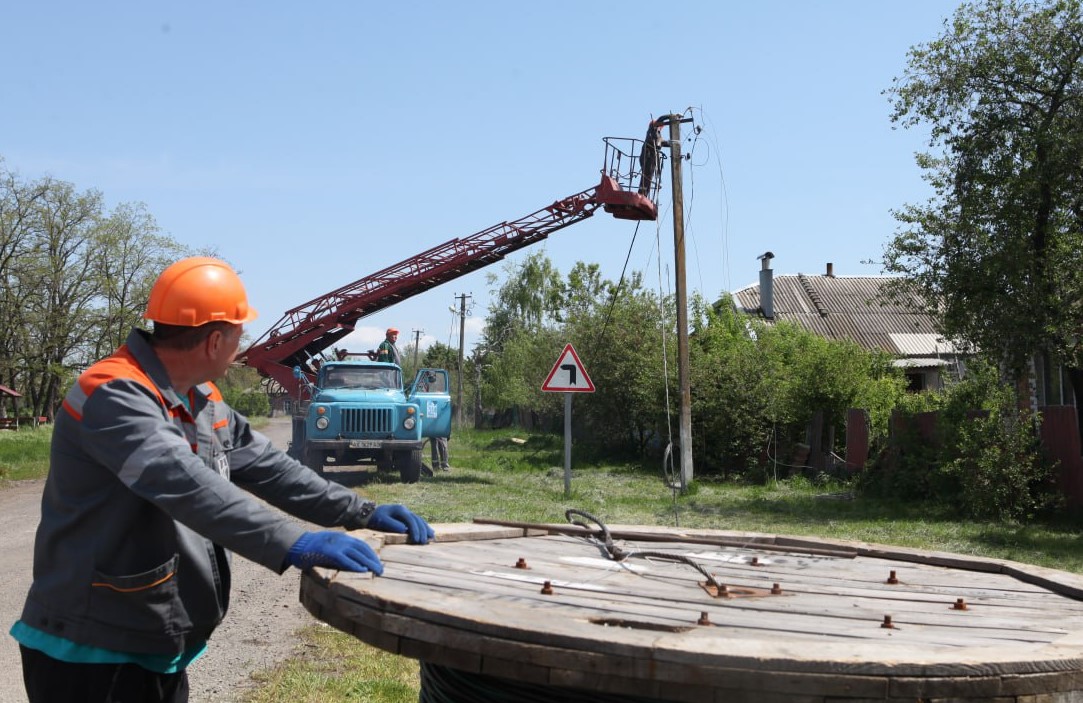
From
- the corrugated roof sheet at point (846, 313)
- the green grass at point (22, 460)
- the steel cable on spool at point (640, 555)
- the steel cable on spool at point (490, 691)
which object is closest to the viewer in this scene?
the steel cable on spool at point (490, 691)

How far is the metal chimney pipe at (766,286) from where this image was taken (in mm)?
34938

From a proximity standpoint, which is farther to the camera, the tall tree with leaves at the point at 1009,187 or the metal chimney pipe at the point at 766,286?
the metal chimney pipe at the point at 766,286

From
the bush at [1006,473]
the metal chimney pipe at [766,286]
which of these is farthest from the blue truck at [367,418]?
the metal chimney pipe at [766,286]

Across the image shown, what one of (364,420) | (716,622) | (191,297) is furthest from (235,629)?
(364,420)

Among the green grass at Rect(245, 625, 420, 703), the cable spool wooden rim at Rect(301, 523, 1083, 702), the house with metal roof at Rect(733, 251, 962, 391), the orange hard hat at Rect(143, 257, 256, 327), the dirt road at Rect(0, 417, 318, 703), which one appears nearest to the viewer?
the cable spool wooden rim at Rect(301, 523, 1083, 702)

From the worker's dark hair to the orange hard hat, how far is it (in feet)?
0.07

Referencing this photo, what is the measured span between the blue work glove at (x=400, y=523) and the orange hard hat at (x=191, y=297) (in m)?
0.95

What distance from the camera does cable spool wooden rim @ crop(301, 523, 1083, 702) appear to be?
75.2 inches

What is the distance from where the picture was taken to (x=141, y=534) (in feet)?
7.73

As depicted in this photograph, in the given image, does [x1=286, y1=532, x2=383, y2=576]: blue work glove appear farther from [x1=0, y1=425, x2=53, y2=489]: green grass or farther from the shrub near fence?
[x1=0, y1=425, x2=53, y2=489]: green grass

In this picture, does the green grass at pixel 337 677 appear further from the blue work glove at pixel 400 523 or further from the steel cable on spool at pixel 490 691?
the steel cable on spool at pixel 490 691

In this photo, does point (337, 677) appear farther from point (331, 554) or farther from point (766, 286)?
point (766, 286)

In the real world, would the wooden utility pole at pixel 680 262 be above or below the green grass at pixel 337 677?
above

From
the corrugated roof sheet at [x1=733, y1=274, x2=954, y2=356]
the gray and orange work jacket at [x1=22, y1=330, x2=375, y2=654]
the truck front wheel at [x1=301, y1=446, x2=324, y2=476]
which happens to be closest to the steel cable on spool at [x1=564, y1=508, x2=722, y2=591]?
the gray and orange work jacket at [x1=22, y1=330, x2=375, y2=654]
